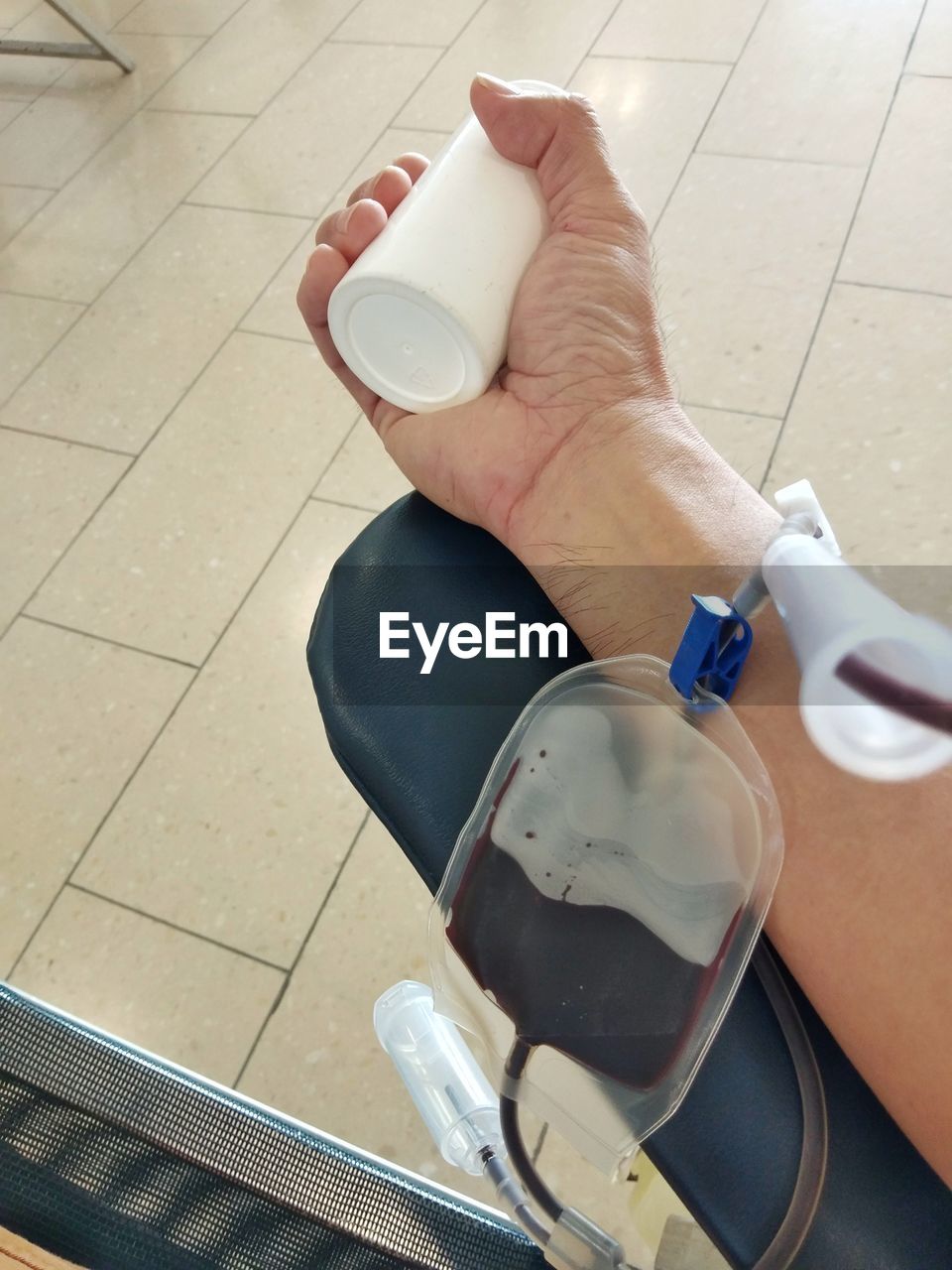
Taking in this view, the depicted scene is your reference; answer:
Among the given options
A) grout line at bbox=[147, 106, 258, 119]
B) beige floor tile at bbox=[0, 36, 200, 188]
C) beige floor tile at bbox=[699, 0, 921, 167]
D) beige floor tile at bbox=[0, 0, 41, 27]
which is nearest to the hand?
beige floor tile at bbox=[699, 0, 921, 167]

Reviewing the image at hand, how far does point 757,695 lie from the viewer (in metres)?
0.53

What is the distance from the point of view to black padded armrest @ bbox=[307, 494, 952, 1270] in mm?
424

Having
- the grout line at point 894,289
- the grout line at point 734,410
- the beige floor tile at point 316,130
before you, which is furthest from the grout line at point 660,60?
the grout line at point 734,410

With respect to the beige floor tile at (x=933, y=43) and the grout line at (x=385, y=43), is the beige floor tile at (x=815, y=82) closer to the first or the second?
the beige floor tile at (x=933, y=43)

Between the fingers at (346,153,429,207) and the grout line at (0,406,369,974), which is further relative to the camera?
the grout line at (0,406,369,974)

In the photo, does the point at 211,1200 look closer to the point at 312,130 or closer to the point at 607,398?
the point at 607,398

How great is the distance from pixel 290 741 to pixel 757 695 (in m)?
0.72

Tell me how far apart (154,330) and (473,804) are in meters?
1.30

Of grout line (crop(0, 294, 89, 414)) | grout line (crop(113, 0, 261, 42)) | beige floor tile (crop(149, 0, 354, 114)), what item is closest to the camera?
grout line (crop(0, 294, 89, 414))

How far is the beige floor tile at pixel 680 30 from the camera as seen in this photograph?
5.63 ft

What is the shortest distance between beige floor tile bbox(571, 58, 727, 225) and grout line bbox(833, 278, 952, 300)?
311mm

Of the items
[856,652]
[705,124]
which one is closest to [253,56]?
[705,124]

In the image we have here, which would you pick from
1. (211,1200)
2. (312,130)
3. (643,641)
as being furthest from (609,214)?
(312,130)

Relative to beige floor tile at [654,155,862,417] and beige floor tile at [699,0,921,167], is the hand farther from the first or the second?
beige floor tile at [699,0,921,167]
